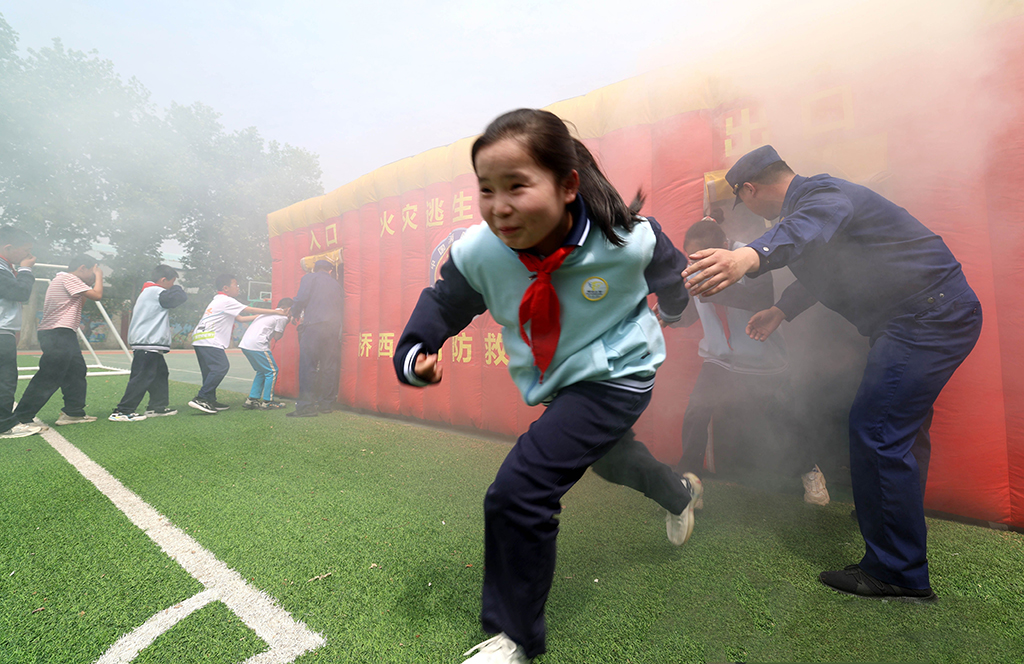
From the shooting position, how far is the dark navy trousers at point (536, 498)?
1.07m

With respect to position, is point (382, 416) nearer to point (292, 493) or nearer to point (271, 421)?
point (271, 421)

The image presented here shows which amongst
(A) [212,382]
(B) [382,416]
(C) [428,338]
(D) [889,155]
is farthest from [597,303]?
(A) [212,382]

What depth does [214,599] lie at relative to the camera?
1380 mm

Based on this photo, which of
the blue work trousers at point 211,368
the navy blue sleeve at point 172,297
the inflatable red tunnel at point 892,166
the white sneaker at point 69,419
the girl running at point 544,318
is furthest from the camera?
the blue work trousers at point 211,368

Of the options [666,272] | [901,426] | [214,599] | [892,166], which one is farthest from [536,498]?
[892,166]

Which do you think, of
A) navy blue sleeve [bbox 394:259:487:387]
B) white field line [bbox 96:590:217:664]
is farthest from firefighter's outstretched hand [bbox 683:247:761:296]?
white field line [bbox 96:590:217:664]

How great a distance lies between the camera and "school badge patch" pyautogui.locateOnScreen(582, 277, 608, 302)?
1.19 metres

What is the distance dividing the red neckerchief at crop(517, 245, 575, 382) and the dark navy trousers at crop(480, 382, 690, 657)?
0.45 ft

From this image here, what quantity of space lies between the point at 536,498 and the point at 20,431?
501 cm

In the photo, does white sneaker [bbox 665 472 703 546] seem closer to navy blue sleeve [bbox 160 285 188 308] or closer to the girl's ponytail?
the girl's ponytail

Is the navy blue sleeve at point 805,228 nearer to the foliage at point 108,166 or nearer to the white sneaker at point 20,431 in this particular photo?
the white sneaker at point 20,431

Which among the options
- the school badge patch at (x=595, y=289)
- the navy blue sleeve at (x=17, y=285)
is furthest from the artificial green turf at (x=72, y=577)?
the navy blue sleeve at (x=17, y=285)

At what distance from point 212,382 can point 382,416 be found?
1905 mm

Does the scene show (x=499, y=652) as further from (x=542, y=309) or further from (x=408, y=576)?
(x=542, y=309)
